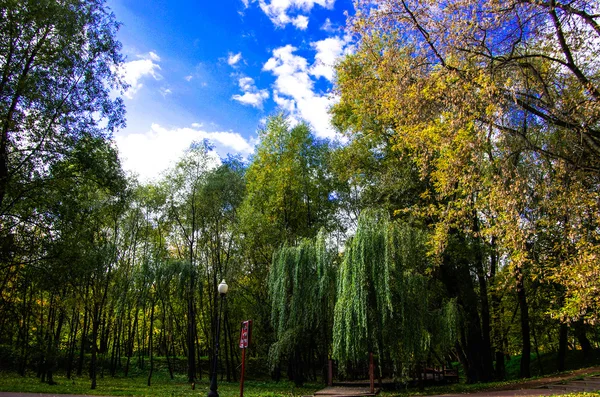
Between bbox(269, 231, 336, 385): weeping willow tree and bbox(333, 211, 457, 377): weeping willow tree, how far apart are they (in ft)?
4.85

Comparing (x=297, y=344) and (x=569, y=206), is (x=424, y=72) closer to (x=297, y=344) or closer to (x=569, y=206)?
(x=569, y=206)

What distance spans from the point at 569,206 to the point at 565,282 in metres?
1.79

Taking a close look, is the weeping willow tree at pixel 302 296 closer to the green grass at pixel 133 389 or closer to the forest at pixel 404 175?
the forest at pixel 404 175

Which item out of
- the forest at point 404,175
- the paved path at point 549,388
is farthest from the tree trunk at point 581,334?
the paved path at point 549,388

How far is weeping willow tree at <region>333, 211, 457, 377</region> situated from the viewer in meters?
Answer: 11.2

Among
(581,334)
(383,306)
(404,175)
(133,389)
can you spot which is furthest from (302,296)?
(581,334)

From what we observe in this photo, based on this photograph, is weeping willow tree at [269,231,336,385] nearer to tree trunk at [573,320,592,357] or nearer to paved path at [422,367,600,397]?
paved path at [422,367,600,397]

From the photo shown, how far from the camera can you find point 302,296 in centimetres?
1391

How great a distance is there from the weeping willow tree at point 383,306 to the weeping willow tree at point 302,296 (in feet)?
4.85

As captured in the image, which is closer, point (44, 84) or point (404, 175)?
point (44, 84)

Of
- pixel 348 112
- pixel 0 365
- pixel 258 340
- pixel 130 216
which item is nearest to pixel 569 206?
pixel 348 112

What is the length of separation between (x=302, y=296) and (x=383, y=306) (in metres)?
3.68

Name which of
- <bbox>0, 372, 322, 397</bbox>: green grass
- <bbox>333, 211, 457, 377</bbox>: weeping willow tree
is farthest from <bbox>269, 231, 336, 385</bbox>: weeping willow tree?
<bbox>0, 372, 322, 397</bbox>: green grass

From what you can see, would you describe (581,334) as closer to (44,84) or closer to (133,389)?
(133,389)
